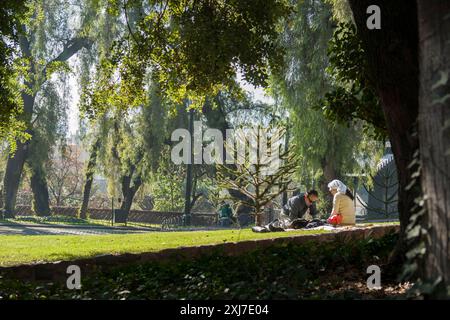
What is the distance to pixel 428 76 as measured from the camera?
3973 mm

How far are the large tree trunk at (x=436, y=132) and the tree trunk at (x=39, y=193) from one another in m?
36.7

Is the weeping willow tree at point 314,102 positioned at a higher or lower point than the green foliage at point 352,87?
higher

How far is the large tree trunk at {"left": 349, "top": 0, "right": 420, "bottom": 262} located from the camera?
644cm

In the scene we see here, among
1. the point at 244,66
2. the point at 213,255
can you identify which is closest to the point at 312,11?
the point at 244,66

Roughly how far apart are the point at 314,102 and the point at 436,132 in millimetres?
20187

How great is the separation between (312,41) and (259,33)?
46.7 feet

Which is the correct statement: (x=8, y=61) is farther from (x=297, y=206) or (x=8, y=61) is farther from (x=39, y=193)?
(x=39, y=193)

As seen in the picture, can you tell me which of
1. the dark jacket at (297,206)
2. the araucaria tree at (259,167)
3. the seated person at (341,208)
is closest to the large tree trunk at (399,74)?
the seated person at (341,208)

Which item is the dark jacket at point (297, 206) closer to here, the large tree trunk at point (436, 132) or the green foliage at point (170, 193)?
the large tree trunk at point (436, 132)

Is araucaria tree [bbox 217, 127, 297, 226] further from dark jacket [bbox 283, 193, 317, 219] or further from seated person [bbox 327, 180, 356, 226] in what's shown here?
seated person [bbox 327, 180, 356, 226]

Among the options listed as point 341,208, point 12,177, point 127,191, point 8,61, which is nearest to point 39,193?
point 12,177

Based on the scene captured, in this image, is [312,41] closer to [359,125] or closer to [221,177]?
[359,125]

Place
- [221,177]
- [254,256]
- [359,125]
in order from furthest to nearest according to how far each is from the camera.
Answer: [359,125]
[221,177]
[254,256]

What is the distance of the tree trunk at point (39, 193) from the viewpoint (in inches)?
1540
